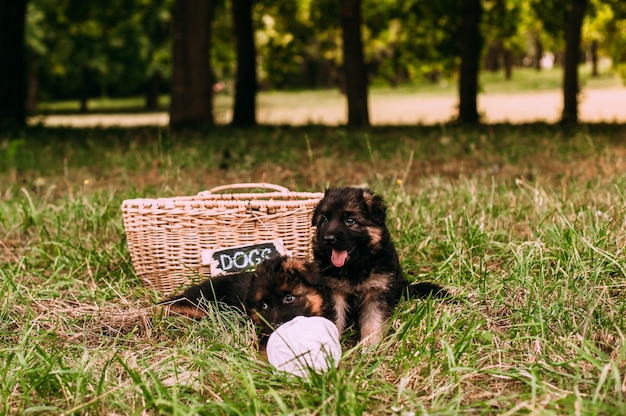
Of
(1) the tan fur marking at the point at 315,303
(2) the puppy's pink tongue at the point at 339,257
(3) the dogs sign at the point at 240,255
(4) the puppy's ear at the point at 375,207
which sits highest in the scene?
(4) the puppy's ear at the point at 375,207

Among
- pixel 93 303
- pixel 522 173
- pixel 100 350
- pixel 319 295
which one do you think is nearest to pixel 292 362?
pixel 319 295

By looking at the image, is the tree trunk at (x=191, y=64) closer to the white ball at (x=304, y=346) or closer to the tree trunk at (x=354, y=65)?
the tree trunk at (x=354, y=65)

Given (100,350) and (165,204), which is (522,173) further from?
(100,350)

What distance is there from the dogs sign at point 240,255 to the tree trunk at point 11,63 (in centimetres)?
1066

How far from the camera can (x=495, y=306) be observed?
3.67 m

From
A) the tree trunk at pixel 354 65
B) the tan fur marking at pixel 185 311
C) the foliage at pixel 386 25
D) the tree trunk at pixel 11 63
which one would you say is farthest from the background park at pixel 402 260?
the foliage at pixel 386 25

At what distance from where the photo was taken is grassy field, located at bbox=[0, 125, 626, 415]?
8.73 ft

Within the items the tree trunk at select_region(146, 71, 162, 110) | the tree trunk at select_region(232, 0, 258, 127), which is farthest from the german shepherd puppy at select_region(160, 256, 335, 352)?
the tree trunk at select_region(146, 71, 162, 110)

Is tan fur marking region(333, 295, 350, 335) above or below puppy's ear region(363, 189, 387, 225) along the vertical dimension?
below

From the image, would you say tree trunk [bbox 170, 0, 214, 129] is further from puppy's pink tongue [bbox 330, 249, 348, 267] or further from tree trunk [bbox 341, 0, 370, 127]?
puppy's pink tongue [bbox 330, 249, 348, 267]

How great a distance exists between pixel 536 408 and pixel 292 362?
1039 mm

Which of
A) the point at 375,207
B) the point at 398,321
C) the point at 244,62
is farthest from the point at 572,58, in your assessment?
the point at 398,321

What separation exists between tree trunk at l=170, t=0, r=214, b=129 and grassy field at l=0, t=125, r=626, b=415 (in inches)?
223

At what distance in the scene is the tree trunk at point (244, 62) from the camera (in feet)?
54.2
